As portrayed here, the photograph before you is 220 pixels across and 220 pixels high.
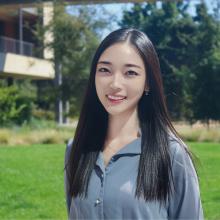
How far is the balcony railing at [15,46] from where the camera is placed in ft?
97.2

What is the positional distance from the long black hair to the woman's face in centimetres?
3

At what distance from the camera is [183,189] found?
6.07ft

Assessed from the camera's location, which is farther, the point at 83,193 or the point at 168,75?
the point at 168,75

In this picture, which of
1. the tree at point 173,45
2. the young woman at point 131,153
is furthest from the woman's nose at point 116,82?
the tree at point 173,45

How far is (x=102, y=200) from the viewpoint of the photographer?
1.83m

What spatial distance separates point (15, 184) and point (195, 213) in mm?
7177

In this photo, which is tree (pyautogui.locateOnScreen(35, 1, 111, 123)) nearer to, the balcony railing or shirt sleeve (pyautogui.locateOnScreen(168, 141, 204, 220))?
the balcony railing

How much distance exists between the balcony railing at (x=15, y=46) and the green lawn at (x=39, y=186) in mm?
16963

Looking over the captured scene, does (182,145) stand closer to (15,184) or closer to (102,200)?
(102,200)

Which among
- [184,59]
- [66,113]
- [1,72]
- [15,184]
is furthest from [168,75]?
[15,184]

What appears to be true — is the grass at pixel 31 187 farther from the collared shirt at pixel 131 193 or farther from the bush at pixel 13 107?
the bush at pixel 13 107

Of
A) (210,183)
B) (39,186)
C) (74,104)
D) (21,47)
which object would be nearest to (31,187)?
(39,186)

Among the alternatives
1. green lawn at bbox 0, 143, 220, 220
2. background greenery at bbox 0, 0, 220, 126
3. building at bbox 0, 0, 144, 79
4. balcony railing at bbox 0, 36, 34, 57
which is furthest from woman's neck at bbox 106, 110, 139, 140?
balcony railing at bbox 0, 36, 34, 57

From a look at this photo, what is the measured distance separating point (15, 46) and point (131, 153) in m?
29.7
